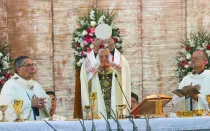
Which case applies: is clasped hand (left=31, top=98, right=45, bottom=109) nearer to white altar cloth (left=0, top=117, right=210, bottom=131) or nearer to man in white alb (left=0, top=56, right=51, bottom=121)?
man in white alb (left=0, top=56, right=51, bottom=121)

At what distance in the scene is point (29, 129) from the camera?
8141 mm

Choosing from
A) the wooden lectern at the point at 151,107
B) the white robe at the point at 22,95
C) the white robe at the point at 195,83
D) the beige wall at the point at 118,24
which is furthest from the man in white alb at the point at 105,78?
the beige wall at the point at 118,24

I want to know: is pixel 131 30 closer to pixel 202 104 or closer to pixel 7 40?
pixel 7 40

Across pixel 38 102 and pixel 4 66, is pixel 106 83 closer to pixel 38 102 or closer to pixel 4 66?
pixel 38 102

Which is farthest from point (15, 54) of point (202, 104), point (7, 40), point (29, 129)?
point (29, 129)

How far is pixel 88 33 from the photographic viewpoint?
11.8 m

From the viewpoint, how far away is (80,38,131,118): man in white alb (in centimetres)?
1080

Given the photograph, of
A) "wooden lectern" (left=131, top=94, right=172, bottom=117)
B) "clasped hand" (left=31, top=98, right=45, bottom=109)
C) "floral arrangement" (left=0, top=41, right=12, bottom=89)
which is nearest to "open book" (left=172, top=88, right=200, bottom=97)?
"wooden lectern" (left=131, top=94, right=172, bottom=117)

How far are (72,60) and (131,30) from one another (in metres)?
1.25

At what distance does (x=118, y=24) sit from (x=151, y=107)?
4395mm

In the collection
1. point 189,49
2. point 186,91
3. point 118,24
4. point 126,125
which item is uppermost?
point 118,24

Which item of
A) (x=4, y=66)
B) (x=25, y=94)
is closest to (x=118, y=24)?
(x=4, y=66)

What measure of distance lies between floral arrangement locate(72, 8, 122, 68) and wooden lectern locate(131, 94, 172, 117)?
108 inches

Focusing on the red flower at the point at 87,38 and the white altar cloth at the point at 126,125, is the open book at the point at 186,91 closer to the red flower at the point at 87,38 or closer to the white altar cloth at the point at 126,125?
the white altar cloth at the point at 126,125
